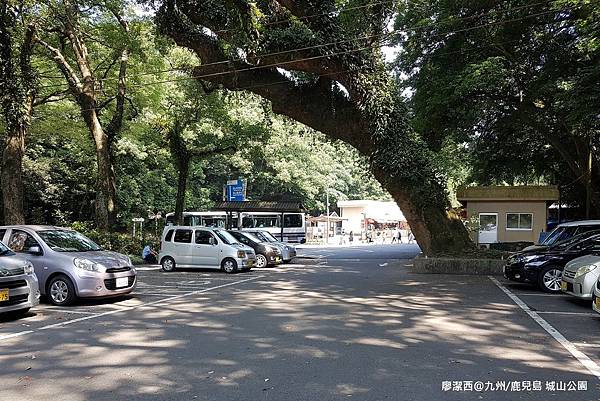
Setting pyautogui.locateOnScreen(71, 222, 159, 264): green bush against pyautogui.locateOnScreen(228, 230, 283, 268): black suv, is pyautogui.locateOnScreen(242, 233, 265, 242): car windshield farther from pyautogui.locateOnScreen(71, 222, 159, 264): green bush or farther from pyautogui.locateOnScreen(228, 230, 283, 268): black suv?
pyautogui.locateOnScreen(71, 222, 159, 264): green bush

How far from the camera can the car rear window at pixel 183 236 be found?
1747 centimetres

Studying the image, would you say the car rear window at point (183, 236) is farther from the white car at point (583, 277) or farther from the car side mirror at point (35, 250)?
the white car at point (583, 277)

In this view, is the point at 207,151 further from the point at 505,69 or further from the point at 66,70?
the point at 505,69

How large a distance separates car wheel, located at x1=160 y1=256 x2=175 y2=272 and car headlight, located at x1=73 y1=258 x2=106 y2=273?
784 centimetres

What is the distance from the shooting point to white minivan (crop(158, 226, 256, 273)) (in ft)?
55.3

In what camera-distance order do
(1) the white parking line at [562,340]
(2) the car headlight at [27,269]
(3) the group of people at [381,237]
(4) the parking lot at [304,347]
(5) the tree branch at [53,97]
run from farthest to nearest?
(3) the group of people at [381,237] < (5) the tree branch at [53,97] < (2) the car headlight at [27,269] < (1) the white parking line at [562,340] < (4) the parking lot at [304,347]

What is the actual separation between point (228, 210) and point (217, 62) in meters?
14.9

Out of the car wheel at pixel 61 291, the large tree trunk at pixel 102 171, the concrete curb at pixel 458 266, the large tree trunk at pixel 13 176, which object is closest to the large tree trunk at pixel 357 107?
the concrete curb at pixel 458 266

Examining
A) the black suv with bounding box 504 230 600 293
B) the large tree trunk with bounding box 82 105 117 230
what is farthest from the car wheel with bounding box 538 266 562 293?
the large tree trunk with bounding box 82 105 117 230

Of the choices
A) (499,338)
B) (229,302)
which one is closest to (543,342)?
(499,338)

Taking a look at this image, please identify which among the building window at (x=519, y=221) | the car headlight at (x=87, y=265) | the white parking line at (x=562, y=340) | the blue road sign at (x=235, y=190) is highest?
the blue road sign at (x=235, y=190)

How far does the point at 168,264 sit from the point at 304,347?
39.8 ft

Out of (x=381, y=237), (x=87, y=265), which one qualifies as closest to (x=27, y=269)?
(x=87, y=265)

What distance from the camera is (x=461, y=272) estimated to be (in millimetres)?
16094
